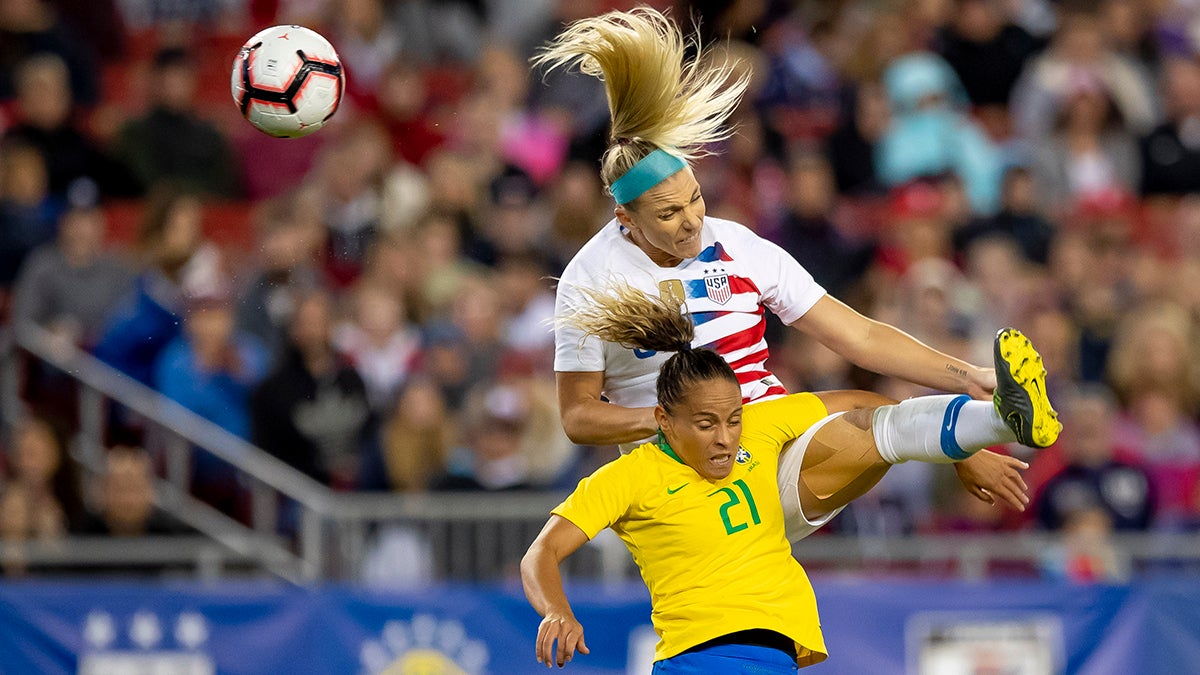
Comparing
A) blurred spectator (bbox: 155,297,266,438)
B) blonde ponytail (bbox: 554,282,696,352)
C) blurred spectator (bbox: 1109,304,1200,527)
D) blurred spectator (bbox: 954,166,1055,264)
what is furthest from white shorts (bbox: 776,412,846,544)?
blurred spectator (bbox: 954,166,1055,264)

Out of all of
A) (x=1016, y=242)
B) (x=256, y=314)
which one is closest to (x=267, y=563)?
(x=256, y=314)

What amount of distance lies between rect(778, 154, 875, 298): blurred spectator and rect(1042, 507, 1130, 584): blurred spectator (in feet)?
8.64

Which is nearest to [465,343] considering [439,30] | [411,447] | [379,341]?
[379,341]

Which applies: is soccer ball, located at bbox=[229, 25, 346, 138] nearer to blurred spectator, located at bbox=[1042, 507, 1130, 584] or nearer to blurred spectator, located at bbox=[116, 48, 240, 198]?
blurred spectator, located at bbox=[1042, 507, 1130, 584]

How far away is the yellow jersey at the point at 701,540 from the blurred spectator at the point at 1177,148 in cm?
891

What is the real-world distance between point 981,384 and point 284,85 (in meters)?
2.99

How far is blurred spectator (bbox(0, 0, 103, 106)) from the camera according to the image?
14031 mm

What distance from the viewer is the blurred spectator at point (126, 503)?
1076 cm

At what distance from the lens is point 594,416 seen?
6.68m

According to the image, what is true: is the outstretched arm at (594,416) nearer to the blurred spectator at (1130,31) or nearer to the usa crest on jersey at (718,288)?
the usa crest on jersey at (718,288)

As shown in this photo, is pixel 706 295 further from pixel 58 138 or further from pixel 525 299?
pixel 58 138

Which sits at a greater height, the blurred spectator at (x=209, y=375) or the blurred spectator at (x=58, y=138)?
the blurred spectator at (x=58, y=138)

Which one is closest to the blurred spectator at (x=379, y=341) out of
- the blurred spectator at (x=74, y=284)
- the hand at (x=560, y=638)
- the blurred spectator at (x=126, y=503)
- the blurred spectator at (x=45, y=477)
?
the blurred spectator at (x=74, y=284)

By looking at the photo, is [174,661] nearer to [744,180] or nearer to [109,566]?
[109,566]
